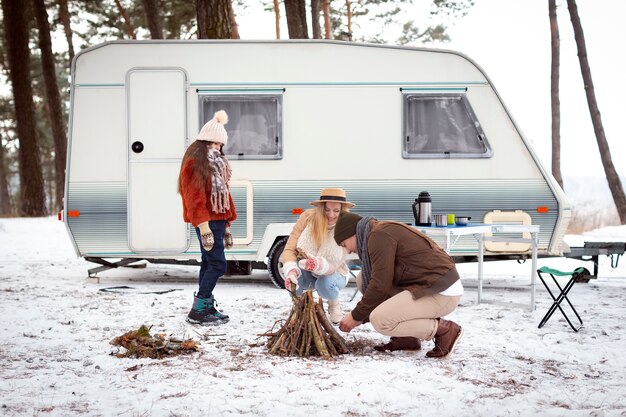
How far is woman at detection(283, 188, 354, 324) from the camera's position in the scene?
5711mm

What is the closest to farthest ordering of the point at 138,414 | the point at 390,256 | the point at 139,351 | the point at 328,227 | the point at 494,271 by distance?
the point at 138,414 → the point at 390,256 → the point at 139,351 → the point at 328,227 → the point at 494,271

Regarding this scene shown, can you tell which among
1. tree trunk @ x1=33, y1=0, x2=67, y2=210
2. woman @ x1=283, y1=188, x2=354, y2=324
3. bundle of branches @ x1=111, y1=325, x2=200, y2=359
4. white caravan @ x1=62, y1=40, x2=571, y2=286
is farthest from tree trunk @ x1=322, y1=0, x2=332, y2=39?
bundle of branches @ x1=111, y1=325, x2=200, y2=359

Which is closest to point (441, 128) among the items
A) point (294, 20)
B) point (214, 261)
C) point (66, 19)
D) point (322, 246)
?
point (322, 246)

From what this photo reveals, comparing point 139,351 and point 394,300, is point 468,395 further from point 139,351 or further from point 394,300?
point 139,351

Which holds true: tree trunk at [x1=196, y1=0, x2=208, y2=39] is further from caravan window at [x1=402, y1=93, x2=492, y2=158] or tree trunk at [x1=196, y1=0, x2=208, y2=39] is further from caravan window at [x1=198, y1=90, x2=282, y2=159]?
caravan window at [x1=402, y1=93, x2=492, y2=158]

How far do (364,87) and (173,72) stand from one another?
211 centimetres

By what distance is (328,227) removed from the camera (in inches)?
230

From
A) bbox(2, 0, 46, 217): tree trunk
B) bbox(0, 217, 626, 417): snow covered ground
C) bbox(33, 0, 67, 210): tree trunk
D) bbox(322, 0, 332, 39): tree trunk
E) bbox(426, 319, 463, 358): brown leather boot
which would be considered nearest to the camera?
bbox(0, 217, 626, 417): snow covered ground

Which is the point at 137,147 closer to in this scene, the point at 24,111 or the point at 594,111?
the point at 594,111

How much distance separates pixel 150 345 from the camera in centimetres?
521

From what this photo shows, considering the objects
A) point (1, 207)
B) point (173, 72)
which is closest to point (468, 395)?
point (173, 72)

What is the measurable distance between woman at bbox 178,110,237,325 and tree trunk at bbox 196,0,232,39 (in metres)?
4.94

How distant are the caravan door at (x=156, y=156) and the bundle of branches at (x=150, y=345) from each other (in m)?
2.70

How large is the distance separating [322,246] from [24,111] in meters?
15.6
